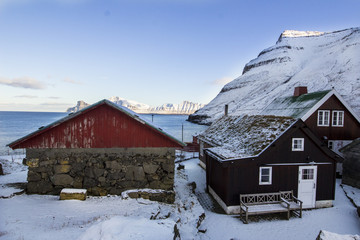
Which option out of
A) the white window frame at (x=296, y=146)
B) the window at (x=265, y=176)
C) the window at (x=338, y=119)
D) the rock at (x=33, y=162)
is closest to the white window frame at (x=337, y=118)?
the window at (x=338, y=119)

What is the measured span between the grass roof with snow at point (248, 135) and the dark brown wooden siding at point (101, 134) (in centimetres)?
481

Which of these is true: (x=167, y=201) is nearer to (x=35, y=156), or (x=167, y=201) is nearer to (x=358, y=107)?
(x=35, y=156)

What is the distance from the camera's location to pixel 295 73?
455ft

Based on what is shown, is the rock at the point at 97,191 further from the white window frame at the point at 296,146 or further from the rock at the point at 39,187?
the white window frame at the point at 296,146

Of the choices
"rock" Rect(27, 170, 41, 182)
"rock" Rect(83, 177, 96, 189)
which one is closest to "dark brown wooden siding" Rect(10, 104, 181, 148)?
"rock" Rect(27, 170, 41, 182)

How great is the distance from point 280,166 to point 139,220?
9.76m

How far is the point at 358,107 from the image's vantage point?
59.4 m

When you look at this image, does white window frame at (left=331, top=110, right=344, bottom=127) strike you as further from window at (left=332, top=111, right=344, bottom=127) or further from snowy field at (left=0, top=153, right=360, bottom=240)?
snowy field at (left=0, top=153, right=360, bottom=240)

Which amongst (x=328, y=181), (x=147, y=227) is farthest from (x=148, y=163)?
(x=328, y=181)

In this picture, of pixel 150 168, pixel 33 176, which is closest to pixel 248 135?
pixel 150 168

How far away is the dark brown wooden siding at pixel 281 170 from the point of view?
13.2 meters

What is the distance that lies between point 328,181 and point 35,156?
1754 cm

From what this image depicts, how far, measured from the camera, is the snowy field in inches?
279

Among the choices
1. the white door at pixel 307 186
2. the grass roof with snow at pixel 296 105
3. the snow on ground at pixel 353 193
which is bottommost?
the snow on ground at pixel 353 193
